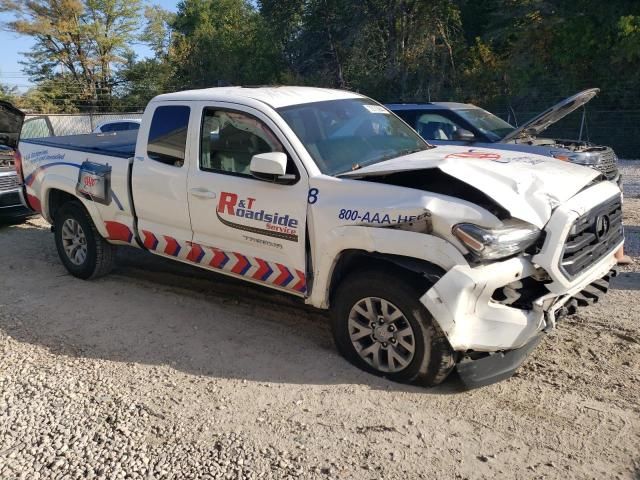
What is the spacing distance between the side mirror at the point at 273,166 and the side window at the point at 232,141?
10.1 inches

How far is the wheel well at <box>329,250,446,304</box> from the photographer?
12.2 ft

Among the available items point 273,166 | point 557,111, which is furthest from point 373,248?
point 557,111

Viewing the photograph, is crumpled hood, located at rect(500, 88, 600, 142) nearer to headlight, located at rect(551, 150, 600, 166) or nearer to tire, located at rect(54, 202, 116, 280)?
headlight, located at rect(551, 150, 600, 166)

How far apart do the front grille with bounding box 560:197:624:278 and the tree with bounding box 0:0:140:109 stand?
41.6 meters

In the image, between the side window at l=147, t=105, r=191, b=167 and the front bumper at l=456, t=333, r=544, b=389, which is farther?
the side window at l=147, t=105, r=191, b=167

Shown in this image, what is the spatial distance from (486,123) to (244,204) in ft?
19.5

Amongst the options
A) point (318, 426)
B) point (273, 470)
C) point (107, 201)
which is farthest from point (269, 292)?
point (273, 470)

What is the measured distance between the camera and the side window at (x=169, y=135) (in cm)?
522

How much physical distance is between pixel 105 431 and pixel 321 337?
1.89m

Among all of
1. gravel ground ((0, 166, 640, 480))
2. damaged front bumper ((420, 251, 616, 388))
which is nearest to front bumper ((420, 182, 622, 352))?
damaged front bumper ((420, 251, 616, 388))

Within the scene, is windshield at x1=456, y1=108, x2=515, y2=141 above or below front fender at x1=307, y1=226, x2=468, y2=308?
above

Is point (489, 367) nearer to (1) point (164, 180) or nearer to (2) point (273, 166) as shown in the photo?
(2) point (273, 166)

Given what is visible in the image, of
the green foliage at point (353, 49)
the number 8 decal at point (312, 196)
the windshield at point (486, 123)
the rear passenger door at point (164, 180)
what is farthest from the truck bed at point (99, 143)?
the green foliage at point (353, 49)

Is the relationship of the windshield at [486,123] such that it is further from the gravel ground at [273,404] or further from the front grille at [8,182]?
the front grille at [8,182]
